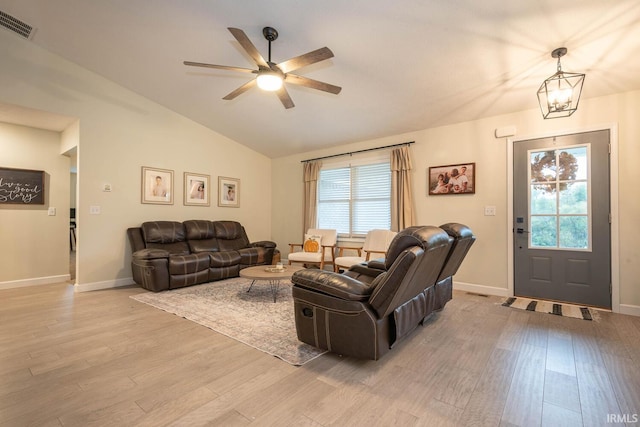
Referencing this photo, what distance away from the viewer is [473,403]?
1.65 meters

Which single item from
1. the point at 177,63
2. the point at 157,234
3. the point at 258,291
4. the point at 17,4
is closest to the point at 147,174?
the point at 157,234

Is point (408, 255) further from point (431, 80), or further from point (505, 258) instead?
point (505, 258)

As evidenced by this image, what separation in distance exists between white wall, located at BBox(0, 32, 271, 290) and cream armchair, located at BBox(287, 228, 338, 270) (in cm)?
208

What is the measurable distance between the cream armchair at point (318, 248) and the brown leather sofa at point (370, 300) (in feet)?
8.96

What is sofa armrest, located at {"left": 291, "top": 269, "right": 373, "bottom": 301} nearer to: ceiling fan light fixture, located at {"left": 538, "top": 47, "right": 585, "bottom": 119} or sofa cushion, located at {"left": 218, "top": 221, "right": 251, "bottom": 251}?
ceiling fan light fixture, located at {"left": 538, "top": 47, "right": 585, "bottom": 119}

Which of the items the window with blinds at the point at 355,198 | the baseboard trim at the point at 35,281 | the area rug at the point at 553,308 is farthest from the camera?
the window with blinds at the point at 355,198

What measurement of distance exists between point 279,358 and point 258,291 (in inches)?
76.4

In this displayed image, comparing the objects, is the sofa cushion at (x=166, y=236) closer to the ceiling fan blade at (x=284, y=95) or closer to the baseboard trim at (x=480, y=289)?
the ceiling fan blade at (x=284, y=95)

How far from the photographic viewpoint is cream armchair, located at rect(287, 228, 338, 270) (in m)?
5.06

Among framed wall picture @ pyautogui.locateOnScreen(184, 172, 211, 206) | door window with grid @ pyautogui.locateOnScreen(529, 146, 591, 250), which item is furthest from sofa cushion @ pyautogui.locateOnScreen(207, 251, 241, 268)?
door window with grid @ pyautogui.locateOnScreen(529, 146, 591, 250)

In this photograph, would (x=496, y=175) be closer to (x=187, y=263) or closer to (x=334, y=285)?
(x=334, y=285)

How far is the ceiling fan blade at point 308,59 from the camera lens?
2285mm

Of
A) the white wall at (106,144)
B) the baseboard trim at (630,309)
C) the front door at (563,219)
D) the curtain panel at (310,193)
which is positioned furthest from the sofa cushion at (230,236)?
the baseboard trim at (630,309)

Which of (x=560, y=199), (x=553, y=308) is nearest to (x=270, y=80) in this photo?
(x=560, y=199)
